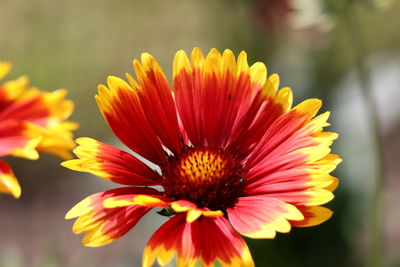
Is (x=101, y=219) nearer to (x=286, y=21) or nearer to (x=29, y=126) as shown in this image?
(x=29, y=126)

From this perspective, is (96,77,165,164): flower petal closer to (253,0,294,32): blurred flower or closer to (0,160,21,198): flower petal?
(0,160,21,198): flower petal

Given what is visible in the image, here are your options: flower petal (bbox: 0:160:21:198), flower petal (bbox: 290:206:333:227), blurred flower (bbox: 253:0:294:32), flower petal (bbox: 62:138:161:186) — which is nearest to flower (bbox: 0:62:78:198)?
flower petal (bbox: 0:160:21:198)

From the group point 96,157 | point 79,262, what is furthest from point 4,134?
point 79,262

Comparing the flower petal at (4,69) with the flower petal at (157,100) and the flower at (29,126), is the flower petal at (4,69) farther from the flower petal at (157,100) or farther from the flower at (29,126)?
the flower petal at (157,100)

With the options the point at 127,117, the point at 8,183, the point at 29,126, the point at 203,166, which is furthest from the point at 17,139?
the point at 203,166

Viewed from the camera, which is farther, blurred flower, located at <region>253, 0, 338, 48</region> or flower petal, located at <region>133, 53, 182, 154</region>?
blurred flower, located at <region>253, 0, 338, 48</region>

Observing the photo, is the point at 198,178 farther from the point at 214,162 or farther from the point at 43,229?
the point at 43,229
